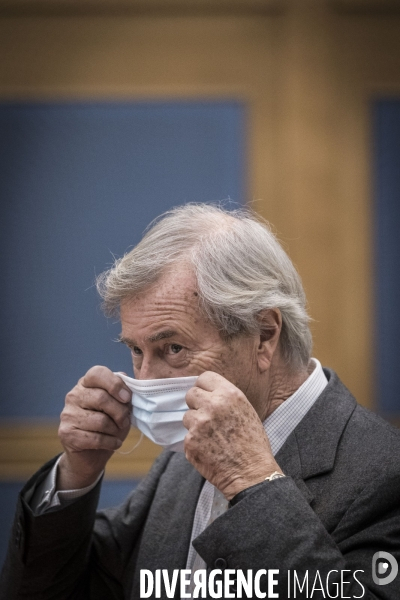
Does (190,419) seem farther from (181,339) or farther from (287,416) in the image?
(287,416)

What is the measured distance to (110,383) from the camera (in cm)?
179

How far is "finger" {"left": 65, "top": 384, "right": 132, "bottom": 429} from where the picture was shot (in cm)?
179

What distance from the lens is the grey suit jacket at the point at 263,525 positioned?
1379mm

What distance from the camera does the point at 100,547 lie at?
1982mm

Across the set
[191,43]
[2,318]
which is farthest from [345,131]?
[2,318]

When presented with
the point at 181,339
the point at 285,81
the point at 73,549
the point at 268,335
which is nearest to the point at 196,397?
the point at 181,339

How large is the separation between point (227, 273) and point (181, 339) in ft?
0.60

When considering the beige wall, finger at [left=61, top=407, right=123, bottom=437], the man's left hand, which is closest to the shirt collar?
the man's left hand

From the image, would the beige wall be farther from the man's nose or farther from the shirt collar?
the man's nose

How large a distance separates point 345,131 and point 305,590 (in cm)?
268

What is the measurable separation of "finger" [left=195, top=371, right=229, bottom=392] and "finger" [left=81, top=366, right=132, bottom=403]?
290 millimetres

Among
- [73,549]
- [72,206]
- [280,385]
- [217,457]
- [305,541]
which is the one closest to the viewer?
[305,541]

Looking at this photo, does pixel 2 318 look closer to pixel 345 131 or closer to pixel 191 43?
pixel 191 43

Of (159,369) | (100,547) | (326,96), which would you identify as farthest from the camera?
(326,96)
